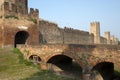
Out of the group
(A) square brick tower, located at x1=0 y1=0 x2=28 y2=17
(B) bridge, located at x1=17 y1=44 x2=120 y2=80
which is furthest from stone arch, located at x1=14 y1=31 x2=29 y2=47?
(B) bridge, located at x1=17 y1=44 x2=120 y2=80

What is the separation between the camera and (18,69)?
17.4 meters

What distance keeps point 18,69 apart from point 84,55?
16.6 ft

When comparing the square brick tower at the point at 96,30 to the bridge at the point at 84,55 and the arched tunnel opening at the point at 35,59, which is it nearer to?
the bridge at the point at 84,55

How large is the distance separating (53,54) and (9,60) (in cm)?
374

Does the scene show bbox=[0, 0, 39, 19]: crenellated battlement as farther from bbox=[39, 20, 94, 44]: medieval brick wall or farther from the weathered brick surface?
bbox=[39, 20, 94, 44]: medieval brick wall

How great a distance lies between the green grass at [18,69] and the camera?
602 inches

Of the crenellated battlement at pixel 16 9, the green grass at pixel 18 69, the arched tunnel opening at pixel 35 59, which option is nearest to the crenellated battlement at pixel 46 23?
the crenellated battlement at pixel 16 9

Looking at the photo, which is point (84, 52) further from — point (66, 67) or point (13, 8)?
point (13, 8)

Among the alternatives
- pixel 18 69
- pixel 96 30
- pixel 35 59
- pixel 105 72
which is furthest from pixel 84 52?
pixel 96 30

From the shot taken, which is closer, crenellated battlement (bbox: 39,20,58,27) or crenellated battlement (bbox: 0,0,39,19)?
crenellated battlement (bbox: 0,0,39,19)

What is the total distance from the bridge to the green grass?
141 cm

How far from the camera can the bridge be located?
1576 centimetres

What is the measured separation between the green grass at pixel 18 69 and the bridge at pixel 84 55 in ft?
4.63

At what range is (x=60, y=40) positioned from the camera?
3366cm
